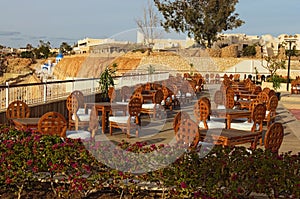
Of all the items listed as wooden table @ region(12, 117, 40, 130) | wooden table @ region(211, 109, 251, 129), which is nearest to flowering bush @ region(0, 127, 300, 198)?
wooden table @ region(12, 117, 40, 130)

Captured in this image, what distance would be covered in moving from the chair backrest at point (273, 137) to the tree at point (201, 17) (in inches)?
1996

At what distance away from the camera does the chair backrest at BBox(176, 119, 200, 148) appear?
20.5 feet

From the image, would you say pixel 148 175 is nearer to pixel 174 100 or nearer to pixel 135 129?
pixel 135 129

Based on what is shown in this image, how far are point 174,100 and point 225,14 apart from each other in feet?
141

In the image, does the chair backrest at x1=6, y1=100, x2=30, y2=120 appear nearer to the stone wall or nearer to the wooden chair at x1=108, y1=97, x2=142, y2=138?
the wooden chair at x1=108, y1=97, x2=142, y2=138

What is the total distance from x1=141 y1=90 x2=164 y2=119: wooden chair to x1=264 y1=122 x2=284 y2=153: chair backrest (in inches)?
246

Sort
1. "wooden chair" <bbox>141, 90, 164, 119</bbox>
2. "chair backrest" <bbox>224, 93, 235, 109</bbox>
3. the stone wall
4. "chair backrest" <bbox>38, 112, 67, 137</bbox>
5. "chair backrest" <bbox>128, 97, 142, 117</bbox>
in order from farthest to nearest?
the stone wall, "wooden chair" <bbox>141, 90, 164, 119</bbox>, "chair backrest" <bbox>224, 93, 235, 109</bbox>, "chair backrest" <bbox>128, 97, 142, 117</bbox>, "chair backrest" <bbox>38, 112, 67, 137</bbox>

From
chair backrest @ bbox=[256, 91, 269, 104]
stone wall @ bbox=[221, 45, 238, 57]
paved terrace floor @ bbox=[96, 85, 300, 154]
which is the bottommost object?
paved terrace floor @ bbox=[96, 85, 300, 154]

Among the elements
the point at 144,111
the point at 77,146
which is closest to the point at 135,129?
the point at 144,111

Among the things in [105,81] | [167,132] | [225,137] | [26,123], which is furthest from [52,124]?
[105,81]

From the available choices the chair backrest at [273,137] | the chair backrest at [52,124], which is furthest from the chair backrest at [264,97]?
the chair backrest at [52,124]

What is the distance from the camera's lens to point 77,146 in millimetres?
5148

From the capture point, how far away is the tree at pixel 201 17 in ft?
184

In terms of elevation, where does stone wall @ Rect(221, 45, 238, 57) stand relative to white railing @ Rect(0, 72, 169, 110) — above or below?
above
